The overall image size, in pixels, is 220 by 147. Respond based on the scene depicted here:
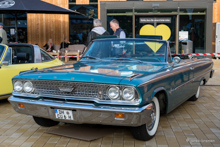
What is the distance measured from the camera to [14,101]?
4469 mm

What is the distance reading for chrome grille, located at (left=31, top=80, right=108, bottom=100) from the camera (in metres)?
3.96

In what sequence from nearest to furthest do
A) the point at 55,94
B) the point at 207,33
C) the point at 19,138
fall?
the point at 55,94 → the point at 19,138 → the point at 207,33

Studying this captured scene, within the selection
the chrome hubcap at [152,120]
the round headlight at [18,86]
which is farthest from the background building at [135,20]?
the chrome hubcap at [152,120]

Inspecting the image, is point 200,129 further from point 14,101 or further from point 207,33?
point 207,33

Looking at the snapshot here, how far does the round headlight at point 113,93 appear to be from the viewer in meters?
3.90

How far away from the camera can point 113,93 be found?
3.90 metres

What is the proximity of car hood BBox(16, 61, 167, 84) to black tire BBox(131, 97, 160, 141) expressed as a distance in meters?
0.51

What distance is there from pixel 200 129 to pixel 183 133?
14.8 inches

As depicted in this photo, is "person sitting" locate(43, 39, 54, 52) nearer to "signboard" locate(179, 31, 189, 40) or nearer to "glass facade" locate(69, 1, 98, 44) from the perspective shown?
"glass facade" locate(69, 1, 98, 44)

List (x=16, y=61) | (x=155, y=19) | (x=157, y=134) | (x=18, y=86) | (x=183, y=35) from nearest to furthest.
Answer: (x=18, y=86), (x=157, y=134), (x=16, y=61), (x=155, y=19), (x=183, y=35)

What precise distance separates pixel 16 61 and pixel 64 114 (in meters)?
3.61

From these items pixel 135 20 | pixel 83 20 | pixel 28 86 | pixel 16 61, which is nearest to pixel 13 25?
pixel 83 20

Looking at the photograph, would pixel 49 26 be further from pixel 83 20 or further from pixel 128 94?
pixel 128 94

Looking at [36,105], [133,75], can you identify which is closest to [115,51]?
[133,75]
